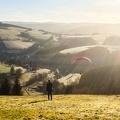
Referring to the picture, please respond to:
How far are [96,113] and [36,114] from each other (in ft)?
20.5

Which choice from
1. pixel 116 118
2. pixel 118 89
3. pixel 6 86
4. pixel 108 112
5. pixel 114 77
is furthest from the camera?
pixel 6 86

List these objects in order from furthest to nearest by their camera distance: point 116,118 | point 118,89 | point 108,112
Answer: point 118,89
point 108,112
point 116,118

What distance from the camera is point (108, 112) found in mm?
Answer: 33125

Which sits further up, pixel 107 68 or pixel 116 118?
pixel 107 68

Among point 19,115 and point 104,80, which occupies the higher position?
point 104,80

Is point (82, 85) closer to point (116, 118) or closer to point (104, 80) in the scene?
point (104, 80)

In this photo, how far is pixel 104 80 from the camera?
102 m

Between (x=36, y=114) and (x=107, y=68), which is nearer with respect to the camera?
(x=36, y=114)

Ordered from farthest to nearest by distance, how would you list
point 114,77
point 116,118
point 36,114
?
point 114,77 → point 36,114 → point 116,118

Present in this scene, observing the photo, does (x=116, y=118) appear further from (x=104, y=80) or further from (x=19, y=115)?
(x=104, y=80)

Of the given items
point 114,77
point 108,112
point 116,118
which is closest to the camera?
point 116,118

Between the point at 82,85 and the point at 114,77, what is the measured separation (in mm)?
16017

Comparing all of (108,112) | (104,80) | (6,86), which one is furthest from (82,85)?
(108,112)

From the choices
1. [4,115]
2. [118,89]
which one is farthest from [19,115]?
[118,89]
